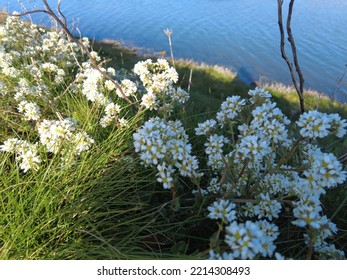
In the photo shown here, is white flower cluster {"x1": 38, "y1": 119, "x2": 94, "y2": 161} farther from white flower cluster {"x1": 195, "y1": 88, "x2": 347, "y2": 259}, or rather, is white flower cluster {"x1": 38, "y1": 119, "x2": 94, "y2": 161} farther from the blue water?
the blue water

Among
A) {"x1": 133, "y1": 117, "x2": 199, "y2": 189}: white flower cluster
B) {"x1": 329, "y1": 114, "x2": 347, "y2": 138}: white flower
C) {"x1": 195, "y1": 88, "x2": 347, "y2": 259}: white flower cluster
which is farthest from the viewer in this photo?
{"x1": 329, "y1": 114, "x2": 347, "y2": 138}: white flower

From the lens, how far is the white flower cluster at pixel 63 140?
2.44 m

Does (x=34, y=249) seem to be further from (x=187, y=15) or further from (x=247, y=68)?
(x=187, y=15)

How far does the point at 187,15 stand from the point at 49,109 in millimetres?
24258

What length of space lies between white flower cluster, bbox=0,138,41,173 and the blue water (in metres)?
13.2

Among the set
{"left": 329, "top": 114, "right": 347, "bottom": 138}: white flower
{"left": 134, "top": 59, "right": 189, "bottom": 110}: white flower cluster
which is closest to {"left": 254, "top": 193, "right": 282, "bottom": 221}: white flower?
{"left": 329, "top": 114, "right": 347, "bottom": 138}: white flower

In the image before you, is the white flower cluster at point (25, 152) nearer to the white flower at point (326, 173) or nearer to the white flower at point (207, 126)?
the white flower at point (207, 126)

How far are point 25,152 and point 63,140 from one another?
0.32 meters

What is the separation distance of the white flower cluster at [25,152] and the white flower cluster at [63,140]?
0.12 m

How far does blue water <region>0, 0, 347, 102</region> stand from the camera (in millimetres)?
17094

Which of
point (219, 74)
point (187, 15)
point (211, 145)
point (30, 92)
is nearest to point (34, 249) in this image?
point (211, 145)

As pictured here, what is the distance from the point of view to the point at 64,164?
2348mm

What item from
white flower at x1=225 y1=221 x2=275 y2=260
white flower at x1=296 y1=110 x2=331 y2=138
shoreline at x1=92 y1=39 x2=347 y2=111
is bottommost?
shoreline at x1=92 y1=39 x2=347 y2=111

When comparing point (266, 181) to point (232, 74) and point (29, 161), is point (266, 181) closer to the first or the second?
point (29, 161)
